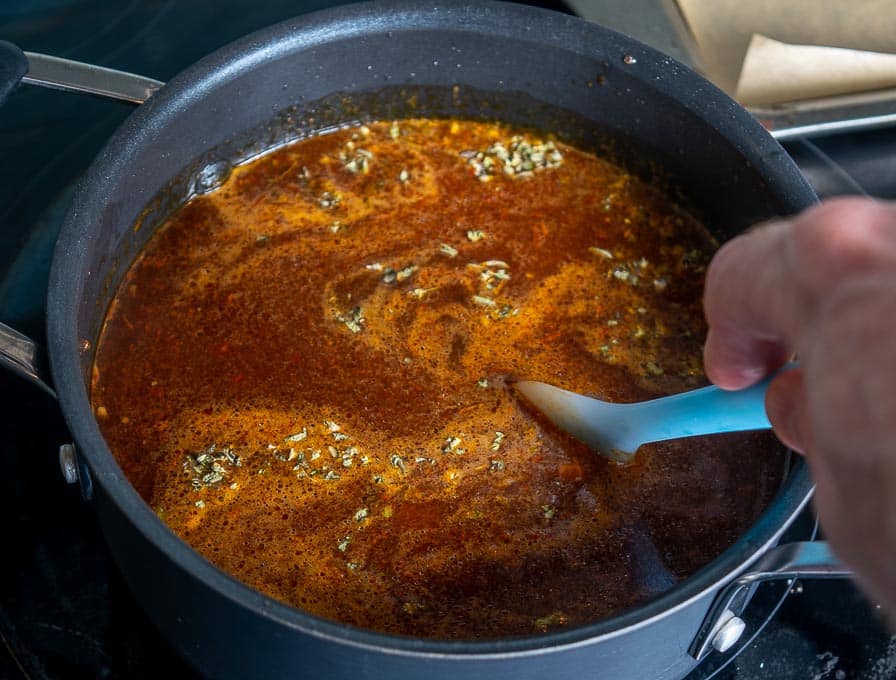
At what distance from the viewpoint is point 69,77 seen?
1512 millimetres

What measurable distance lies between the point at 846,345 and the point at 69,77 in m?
1.32

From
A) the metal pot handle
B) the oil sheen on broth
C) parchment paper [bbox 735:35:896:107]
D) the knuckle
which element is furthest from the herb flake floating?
the knuckle

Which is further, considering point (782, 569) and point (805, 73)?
point (805, 73)

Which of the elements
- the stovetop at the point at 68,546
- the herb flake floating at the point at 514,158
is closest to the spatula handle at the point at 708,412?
the stovetop at the point at 68,546

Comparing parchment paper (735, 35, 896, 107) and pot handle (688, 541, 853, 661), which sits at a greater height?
parchment paper (735, 35, 896, 107)

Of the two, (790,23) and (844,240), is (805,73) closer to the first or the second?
(790,23)

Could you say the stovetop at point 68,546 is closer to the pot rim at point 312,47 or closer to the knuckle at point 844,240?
the pot rim at point 312,47

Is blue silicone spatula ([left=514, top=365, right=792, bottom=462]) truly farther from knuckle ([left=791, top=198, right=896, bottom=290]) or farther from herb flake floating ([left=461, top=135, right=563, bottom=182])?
herb flake floating ([left=461, top=135, right=563, bottom=182])

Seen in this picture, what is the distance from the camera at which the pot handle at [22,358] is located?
1194 mm

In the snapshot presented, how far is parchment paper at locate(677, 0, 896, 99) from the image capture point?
2.23 meters

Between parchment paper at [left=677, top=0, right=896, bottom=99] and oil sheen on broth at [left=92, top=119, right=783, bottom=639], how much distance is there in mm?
551

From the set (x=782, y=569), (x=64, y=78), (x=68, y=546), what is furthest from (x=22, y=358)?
(x=782, y=569)

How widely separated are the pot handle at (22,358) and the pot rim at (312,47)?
45mm

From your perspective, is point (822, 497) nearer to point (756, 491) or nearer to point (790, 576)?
point (790, 576)
